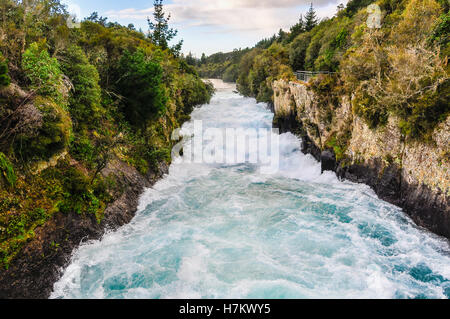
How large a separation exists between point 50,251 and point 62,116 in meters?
4.44

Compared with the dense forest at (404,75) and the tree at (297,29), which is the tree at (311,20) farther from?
the dense forest at (404,75)

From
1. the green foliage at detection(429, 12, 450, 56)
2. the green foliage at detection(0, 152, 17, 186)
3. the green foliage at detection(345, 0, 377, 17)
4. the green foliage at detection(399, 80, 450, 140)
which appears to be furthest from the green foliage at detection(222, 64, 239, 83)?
the green foliage at detection(0, 152, 17, 186)

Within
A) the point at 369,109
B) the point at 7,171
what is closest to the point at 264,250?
the point at 7,171

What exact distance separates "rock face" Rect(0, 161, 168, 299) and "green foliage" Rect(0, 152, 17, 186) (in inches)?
64.7

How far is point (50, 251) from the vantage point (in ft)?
27.1

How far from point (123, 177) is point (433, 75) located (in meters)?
14.5

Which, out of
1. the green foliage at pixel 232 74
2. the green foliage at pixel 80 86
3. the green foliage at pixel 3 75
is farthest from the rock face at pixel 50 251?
the green foliage at pixel 232 74

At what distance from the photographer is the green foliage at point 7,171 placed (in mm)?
7648

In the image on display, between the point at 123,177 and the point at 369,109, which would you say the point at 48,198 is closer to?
the point at 123,177

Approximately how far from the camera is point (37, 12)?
12234 millimetres

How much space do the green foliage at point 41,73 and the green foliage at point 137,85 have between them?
17.8 ft

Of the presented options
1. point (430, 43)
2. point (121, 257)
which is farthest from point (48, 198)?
point (430, 43)

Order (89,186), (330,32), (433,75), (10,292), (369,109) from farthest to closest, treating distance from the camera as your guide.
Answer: (330,32), (369,109), (433,75), (89,186), (10,292)
